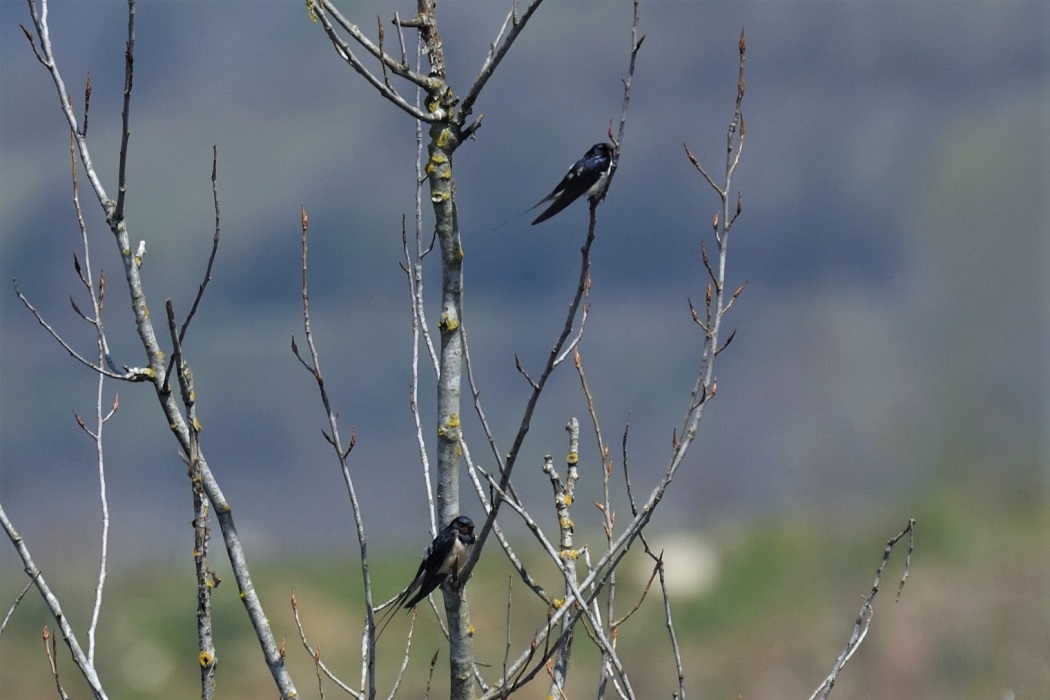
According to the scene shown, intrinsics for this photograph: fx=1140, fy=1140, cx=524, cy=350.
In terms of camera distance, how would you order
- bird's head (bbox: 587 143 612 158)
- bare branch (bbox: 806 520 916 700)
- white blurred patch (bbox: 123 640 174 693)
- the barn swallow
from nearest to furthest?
bare branch (bbox: 806 520 916 700) < the barn swallow < bird's head (bbox: 587 143 612 158) < white blurred patch (bbox: 123 640 174 693)

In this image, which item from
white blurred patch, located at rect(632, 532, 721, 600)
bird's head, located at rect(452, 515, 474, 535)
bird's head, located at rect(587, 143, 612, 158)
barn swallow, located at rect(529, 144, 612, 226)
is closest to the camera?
bird's head, located at rect(452, 515, 474, 535)

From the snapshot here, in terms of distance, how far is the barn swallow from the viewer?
24.8ft

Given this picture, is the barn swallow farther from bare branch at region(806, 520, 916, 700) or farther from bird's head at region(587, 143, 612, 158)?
bare branch at region(806, 520, 916, 700)

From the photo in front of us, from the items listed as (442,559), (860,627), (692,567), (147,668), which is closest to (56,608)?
(442,559)

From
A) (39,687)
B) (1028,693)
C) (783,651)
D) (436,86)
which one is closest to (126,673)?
(39,687)

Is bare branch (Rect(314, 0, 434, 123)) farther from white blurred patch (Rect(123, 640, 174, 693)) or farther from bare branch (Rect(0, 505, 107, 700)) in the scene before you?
white blurred patch (Rect(123, 640, 174, 693))

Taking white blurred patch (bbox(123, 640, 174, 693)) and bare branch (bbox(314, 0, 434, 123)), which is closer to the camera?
bare branch (bbox(314, 0, 434, 123))

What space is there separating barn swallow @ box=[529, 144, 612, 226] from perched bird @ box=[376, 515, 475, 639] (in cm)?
260

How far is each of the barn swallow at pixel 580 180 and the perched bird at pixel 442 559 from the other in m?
2.60

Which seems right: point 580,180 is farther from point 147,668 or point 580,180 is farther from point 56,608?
point 147,668

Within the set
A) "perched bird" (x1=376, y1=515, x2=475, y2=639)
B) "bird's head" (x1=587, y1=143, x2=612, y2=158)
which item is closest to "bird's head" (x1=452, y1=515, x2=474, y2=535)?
"perched bird" (x1=376, y1=515, x2=475, y2=639)

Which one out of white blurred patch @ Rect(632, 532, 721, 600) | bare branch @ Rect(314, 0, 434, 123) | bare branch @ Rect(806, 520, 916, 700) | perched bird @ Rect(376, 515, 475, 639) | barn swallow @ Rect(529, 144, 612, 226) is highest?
white blurred patch @ Rect(632, 532, 721, 600)

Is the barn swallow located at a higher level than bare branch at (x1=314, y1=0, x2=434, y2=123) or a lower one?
higher

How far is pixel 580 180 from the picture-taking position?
7855 mm
